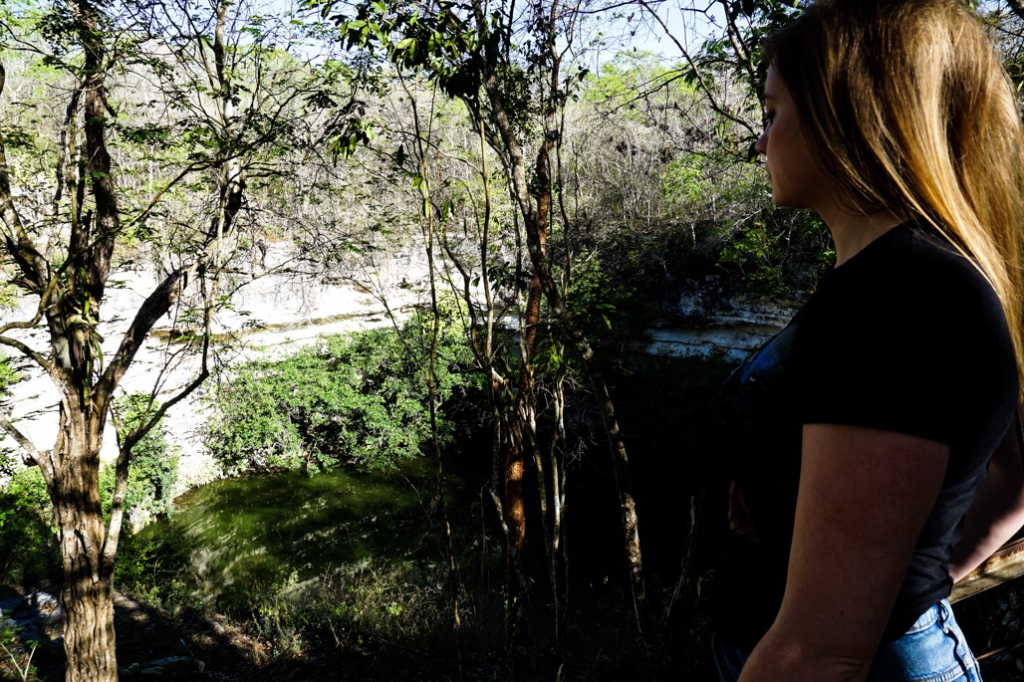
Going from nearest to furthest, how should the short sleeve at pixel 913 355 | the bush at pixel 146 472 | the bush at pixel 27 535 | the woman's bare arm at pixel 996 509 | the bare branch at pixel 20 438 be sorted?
the short sleeve at pixel 913 355, the woman's bare arm at pixel 996 509, the bare branch at pixel 20 438, the bush at pixel 27 535, the bush at pixel 146 472

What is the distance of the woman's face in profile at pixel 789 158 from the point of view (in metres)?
0.73

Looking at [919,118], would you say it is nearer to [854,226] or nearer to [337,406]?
[854,226]

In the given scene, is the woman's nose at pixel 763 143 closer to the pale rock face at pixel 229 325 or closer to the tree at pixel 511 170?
the tree at pixel 511 170

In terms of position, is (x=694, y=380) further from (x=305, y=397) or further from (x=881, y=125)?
(x=881, y=125)

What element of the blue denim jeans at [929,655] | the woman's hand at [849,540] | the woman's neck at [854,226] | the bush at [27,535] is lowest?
the bush at [27,535]

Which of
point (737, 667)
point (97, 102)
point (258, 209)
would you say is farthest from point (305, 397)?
point (737, 667)

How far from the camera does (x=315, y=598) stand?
9367mm

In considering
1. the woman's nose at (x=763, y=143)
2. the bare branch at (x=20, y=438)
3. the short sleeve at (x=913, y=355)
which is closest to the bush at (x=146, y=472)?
the bare branch at (x=20, y=438)

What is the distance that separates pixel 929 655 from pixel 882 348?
44cm

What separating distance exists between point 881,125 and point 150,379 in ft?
48.9

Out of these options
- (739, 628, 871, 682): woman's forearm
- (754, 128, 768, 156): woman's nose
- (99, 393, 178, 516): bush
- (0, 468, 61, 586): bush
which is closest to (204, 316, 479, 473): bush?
(99, 393, 178, 516): bush

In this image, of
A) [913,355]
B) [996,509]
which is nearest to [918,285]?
[913,355]

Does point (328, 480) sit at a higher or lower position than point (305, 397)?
lower

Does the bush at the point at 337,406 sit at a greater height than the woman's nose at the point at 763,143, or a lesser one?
lesser
